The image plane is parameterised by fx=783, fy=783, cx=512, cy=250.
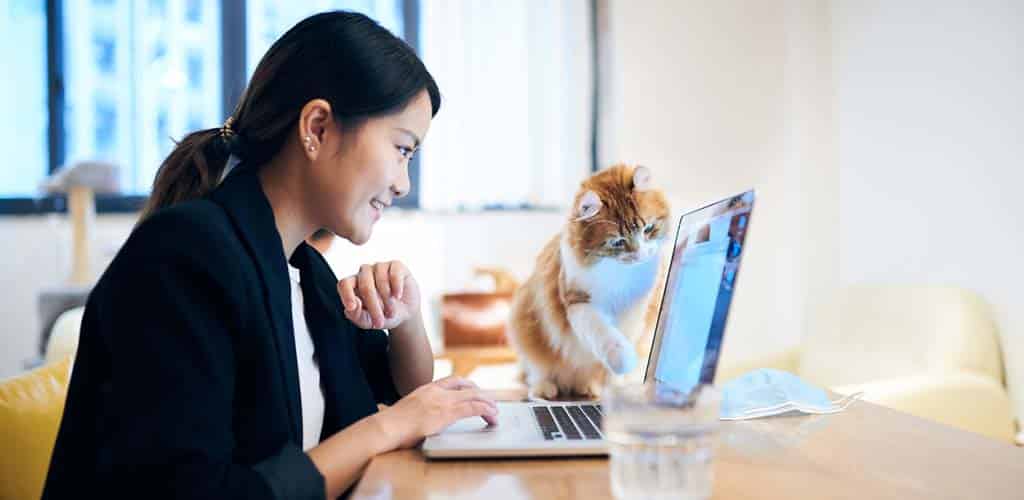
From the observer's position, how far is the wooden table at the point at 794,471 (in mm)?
696

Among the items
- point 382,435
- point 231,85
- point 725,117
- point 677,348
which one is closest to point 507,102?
point 725,117

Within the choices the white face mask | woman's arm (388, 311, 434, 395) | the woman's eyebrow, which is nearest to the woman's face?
the woman's eyebrow

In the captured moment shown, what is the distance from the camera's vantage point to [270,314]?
0.88 m

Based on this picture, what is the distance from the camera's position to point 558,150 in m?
3.74

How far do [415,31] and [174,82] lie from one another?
3.67ft

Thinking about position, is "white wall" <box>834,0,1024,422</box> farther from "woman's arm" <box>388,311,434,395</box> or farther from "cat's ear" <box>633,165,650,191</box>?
"woman's arm" <box>388,311,434,395</box>

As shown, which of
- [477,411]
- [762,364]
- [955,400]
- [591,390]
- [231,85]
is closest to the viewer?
[477,411]

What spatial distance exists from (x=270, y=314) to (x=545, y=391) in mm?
528

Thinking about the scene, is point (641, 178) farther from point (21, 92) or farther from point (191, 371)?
point (21, 92)

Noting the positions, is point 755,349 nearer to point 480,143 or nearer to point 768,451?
point 480,143

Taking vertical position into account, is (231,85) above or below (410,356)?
above

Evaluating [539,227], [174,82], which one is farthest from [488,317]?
[174,82]

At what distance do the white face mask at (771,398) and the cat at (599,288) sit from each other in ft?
0.50

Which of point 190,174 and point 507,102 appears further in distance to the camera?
point 507,102
